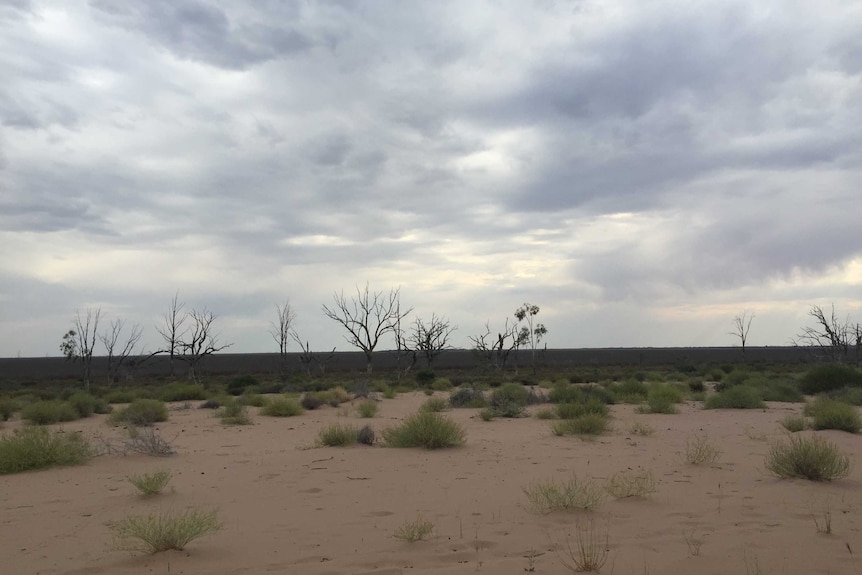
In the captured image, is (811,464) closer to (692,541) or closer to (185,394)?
(692,541)

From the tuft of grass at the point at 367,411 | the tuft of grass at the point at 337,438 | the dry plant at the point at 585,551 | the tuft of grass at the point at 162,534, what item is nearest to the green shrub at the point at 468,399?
the tuft of grass at the point at 367,411

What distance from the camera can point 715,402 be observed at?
65.9 ft

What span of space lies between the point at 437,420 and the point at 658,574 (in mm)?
7004

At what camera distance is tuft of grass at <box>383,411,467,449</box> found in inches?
463

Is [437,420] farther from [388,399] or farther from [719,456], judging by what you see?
[388,399]

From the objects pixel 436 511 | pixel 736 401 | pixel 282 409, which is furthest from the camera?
pixel 736 401

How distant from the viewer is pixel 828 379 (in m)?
25.2

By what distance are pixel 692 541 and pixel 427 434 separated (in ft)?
20.4

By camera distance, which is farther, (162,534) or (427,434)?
(427,434)

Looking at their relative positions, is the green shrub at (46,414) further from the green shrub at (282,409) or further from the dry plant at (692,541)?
the dry plant at (692,541)

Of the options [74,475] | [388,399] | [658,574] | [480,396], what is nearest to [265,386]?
[388,399]

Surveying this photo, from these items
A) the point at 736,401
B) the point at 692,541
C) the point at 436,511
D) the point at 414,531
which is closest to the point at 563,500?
the point at 436,511

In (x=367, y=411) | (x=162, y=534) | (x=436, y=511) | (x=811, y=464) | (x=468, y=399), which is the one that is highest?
(x=468, y=399)

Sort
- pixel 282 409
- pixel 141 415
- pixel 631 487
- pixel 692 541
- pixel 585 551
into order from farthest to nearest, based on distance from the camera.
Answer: pixel 282 409, pixel 141 415, pixel 631 487, pixel 692 541, pixel 585 551
